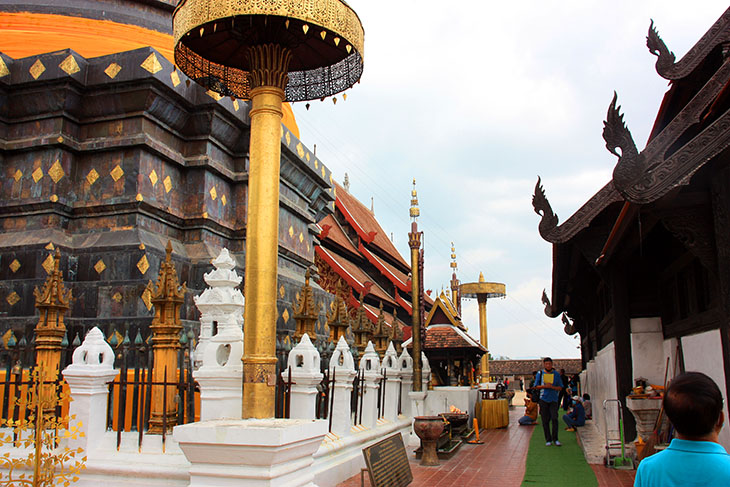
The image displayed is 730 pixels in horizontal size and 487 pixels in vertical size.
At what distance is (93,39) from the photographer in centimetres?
1115

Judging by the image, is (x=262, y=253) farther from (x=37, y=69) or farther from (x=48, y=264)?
(x=37, y=69)

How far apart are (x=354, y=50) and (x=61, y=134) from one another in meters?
6.48

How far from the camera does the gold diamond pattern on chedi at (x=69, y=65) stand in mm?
9703

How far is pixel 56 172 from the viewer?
957 centimetres

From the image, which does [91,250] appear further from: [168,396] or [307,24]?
[307,24]

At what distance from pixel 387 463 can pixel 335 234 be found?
1978cm

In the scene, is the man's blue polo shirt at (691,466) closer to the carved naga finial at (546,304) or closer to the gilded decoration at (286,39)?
the gilded decoration at (286,39)

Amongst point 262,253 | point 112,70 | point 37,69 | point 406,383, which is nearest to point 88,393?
point 262,253

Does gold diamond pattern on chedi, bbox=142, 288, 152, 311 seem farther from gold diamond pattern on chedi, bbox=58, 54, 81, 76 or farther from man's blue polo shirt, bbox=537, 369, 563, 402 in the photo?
man's blue polo shirt, bbox=537, 369, 563, 402

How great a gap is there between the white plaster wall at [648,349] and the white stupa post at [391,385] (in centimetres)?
353

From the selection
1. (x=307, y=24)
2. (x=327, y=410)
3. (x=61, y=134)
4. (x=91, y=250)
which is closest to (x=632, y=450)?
(x=327, y=410)

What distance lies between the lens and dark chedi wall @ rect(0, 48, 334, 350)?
28.8 ft

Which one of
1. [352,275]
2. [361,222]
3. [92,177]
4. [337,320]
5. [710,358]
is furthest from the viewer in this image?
[361,222]

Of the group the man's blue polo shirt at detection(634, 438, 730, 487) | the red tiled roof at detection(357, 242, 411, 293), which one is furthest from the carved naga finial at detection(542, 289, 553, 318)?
the man's blue polo shirt at detection(634, 438, 730, 487)
